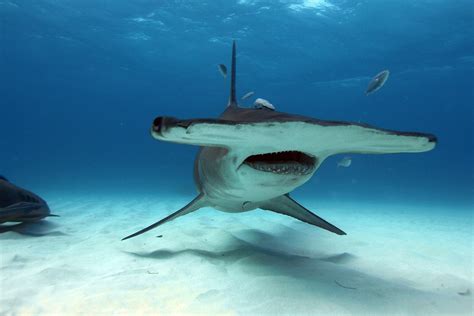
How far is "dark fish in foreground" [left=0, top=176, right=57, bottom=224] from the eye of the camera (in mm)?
4469

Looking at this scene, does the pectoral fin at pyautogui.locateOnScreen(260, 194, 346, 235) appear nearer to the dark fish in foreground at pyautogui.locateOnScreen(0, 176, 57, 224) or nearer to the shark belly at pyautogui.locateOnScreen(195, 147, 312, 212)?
the shark belly at pyautogui.locateOnScreen(195, 147, 312, 212)

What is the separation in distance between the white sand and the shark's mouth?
3.40 ft

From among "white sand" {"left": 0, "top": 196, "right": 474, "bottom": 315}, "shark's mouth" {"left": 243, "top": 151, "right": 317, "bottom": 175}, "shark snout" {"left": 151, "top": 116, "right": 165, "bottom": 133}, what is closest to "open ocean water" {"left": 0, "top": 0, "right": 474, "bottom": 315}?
"white sand" {"left": 0, "top": 196, "right": 474, "bottom": 315}

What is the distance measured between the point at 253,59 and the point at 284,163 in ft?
93.3

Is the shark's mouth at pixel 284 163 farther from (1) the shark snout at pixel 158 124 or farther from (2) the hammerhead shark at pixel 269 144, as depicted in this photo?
(1) the shark snout at pixel 158 124

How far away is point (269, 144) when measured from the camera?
86.5 inches

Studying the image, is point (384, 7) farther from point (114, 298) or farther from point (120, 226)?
point (114, 298)

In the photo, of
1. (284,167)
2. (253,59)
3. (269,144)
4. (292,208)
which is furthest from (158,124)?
(253,59)

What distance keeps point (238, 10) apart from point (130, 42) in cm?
1202

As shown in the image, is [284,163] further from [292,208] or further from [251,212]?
[251,212]

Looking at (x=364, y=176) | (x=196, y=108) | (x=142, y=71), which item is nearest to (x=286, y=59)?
(x=142, y=71)

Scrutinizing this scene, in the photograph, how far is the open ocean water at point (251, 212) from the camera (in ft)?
8.50

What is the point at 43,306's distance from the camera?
7.30 ft

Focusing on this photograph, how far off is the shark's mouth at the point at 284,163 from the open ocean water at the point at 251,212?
1037 millimetres
